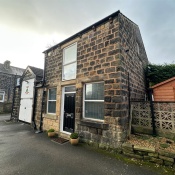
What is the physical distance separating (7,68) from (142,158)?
2693 cm

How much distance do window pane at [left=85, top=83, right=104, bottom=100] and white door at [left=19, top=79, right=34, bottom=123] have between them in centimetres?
639

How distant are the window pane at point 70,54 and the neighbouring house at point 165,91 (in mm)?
7366

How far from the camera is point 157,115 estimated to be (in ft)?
14.8

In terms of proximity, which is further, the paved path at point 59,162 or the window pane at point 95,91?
the window pane at point 95,91

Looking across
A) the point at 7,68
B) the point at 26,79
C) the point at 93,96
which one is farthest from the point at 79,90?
the point at 7,68

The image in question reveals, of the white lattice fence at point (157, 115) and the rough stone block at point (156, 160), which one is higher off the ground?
the white lattice fence at point (157, 115)

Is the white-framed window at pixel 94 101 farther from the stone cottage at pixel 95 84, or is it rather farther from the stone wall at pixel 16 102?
the stone wall at pixel 16 102

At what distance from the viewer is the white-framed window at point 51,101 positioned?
7.14 metres

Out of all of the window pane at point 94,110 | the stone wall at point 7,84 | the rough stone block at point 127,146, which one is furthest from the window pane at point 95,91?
the stone wall at point 7,84

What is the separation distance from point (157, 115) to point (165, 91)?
5.37 m

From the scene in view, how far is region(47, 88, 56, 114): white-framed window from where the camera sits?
7141mm

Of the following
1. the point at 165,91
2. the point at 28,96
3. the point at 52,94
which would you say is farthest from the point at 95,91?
the point at 28,96

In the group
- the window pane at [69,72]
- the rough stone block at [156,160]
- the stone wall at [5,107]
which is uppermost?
the window pane at [69,72]

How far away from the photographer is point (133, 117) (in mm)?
5023
